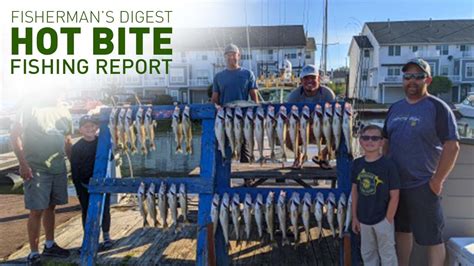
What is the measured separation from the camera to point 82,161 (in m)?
4.73

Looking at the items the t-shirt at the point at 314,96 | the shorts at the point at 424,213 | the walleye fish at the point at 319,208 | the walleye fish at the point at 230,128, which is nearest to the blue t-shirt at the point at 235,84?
the t-shirt at the point at 314,96

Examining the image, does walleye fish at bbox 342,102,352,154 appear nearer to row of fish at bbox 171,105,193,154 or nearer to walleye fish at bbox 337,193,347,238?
walleye fish at bbox 337,193,347,238

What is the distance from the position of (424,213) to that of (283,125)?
139cm

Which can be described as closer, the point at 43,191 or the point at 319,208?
the point at 319,208

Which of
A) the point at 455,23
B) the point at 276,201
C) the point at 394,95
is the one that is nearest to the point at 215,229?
the point at 276,201

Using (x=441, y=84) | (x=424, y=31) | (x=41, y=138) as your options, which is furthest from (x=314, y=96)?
(x=424, y=31)

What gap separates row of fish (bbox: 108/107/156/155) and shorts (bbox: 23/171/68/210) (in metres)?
0.87

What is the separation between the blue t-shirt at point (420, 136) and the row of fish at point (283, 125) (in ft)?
1.65

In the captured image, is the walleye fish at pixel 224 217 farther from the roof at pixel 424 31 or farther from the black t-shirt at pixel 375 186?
the roof at pixel 424 31

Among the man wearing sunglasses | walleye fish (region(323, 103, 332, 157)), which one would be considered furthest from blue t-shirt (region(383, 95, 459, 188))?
walleye fish (region(323, 103, 332, 157))

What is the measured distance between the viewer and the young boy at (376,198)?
11.2 feet

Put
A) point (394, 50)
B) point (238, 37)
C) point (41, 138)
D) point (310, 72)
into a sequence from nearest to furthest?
point (41, 138), point (310, 72), point (394, 50), point (238, 37)

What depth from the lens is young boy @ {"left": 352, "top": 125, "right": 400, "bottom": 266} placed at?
135 inches

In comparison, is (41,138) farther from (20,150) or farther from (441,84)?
(441,84)
